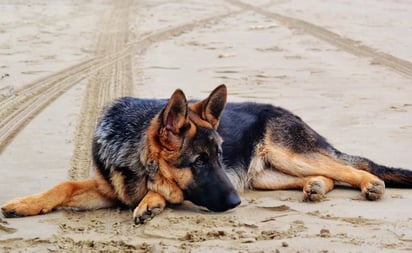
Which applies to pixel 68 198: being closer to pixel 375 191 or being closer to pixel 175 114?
pixel 175 114

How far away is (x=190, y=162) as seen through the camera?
5.80 m

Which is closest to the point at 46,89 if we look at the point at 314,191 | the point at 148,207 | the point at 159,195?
the point at 159,195

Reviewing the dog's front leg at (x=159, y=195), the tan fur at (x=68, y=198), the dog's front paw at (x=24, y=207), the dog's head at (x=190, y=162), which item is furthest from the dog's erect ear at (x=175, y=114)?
the dog's front paw at (x=24, y=207)

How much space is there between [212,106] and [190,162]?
49cm

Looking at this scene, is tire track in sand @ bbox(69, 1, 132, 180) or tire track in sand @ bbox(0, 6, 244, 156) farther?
tire track in sand @ bbox(0, 6, 244, 156)

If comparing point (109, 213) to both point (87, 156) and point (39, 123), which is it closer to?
point (87, 156)

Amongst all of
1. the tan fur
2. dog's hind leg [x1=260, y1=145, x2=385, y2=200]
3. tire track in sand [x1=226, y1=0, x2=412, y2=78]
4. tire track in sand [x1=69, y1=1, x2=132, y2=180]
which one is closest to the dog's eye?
the tan fur

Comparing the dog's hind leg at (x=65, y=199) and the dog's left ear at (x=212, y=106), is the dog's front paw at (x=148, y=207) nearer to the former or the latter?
the dog's hind leg at (x=65, y=199)

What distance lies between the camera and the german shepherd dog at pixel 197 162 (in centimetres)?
579

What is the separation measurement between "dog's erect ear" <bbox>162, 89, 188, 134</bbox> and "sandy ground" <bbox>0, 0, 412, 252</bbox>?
612 mm

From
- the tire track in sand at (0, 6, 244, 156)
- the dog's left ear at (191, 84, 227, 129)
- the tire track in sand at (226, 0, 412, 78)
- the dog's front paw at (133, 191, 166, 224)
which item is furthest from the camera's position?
the tire track in sand at (226, 0, 412, 78)

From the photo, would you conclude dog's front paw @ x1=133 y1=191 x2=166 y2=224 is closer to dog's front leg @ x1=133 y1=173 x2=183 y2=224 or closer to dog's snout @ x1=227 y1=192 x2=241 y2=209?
dog's front leg @ x1=133 y1=173 x2=183 y2=224

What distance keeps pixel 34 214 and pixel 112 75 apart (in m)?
5.68

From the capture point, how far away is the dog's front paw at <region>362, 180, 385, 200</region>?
611 cm
